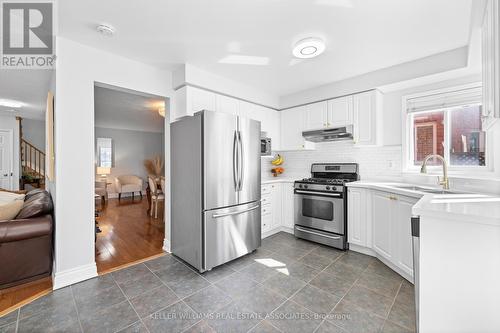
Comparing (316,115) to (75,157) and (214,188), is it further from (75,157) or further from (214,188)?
(75,157)

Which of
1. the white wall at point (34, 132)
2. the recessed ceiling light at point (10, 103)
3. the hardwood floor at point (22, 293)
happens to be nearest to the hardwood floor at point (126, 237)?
the hardwood floor at point (22, 293)

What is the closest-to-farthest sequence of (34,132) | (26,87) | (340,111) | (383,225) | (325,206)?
(383,225), (325,206), (340,111), (26,87), (34,132)

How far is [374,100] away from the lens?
3084 mm

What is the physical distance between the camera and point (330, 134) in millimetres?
3449

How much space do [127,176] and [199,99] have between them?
6352mm

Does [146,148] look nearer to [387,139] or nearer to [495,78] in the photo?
[387,139]

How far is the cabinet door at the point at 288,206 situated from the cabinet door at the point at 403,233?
1603 mm

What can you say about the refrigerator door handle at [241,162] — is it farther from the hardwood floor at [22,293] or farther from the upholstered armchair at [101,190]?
the upholstered armchair at [101,190]

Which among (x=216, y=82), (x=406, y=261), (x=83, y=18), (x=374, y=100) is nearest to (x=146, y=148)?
(x=216, y=82)

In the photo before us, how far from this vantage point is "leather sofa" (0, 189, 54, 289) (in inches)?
83.1

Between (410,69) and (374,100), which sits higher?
(410,69)

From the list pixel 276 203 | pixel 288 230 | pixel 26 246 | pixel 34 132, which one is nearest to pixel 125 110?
pixel 34 132

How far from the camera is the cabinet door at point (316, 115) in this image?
3586 mm

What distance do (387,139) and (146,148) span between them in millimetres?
8316
